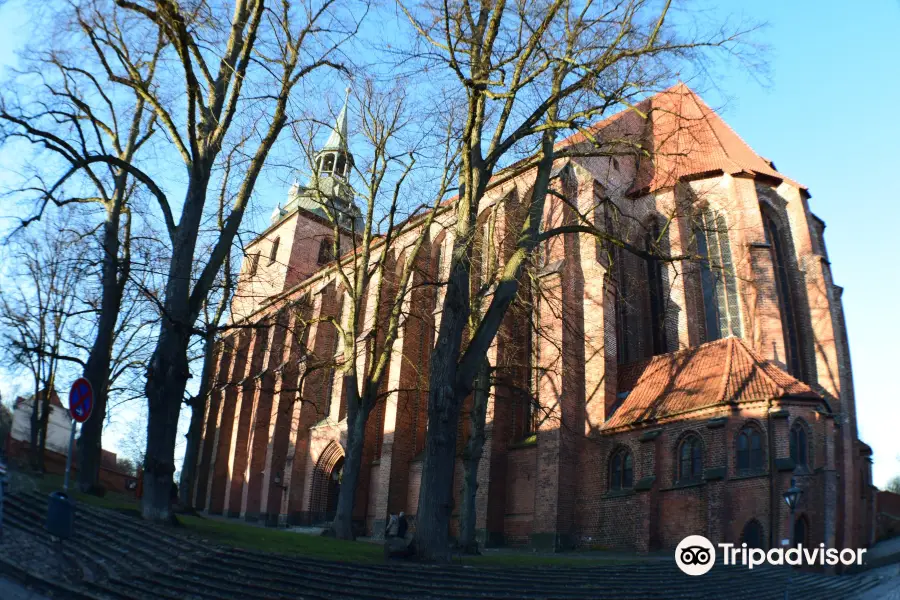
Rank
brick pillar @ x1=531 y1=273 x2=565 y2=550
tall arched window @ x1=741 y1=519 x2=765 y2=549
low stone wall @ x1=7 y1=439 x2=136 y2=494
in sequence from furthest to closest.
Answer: low stone wall @ x1=7 y1=439 x2=136 y2=494
brick pillar @ x1=531 y1=273 x2=565 y2=550
tall arched window @ x1=741 y1=519 x2=765 y2=549

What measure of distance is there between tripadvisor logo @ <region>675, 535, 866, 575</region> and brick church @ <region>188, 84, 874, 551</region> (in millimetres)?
395

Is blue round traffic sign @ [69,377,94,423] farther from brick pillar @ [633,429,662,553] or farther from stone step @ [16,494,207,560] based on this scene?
brick pillar @ [633,429,662,553]

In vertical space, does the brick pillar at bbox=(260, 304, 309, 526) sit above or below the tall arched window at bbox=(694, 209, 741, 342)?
below

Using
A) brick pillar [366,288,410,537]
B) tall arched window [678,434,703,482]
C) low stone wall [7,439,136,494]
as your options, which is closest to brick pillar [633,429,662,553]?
tall arched window [678,434,703,482]

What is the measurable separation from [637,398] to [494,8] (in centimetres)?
1222

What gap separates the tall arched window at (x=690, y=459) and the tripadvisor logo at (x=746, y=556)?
2060 mm

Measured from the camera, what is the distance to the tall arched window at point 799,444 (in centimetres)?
1644

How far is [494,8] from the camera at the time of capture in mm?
10789

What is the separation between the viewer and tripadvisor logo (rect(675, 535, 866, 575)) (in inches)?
515

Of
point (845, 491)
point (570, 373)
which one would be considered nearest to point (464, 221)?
point (570, 373)

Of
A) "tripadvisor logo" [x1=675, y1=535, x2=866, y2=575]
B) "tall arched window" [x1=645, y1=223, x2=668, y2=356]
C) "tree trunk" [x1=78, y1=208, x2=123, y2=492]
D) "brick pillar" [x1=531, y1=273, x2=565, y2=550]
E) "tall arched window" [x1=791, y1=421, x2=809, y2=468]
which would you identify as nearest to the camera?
"tripadvisor logo" [x1=675, y1=535, x2=866, y2=575]

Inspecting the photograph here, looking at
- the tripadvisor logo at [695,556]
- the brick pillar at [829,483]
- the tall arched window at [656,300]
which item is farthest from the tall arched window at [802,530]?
the tall arched window at [656,300]

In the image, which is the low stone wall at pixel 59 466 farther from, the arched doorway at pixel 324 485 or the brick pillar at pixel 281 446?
the arched doorway at pixel 324 485

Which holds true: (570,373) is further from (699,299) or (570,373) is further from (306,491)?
(306,491)
